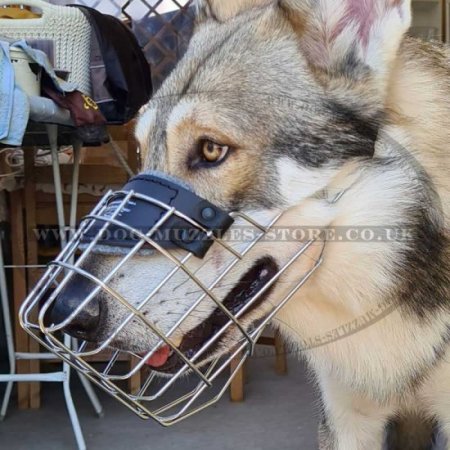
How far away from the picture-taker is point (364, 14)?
4.73 ft

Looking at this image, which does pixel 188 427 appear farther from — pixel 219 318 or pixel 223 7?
pixel 223 7

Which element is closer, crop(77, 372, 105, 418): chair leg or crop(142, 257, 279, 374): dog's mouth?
crop(142, 257, 279, 374): dog's mouth

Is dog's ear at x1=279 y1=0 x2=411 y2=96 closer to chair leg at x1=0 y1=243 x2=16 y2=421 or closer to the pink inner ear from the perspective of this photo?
the pink inner ear

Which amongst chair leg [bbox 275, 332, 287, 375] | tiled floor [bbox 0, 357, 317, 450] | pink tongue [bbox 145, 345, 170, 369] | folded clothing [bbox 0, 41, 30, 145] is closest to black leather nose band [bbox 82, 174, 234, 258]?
pink tongue [bbox 145, 345, 170, 369]

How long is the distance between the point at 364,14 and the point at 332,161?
0.32m

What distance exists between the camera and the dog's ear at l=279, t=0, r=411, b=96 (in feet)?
4.65

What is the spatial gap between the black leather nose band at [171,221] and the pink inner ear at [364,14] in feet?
1.53

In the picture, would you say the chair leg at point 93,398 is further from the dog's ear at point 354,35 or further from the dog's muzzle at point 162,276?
the dog's ear at point 354,35

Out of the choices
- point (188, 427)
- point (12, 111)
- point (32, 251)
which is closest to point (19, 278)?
point (32, 251)

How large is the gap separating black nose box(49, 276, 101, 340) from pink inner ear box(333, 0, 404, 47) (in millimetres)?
701

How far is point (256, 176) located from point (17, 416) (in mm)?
1900

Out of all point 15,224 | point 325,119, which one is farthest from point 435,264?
point 15,224

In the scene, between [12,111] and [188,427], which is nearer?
[12,111]

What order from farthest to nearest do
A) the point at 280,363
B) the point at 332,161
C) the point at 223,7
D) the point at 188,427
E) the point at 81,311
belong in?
the point at 280,363, the point at 188,427, the point at 223,7, the point at 332,161, the point at 81,311
